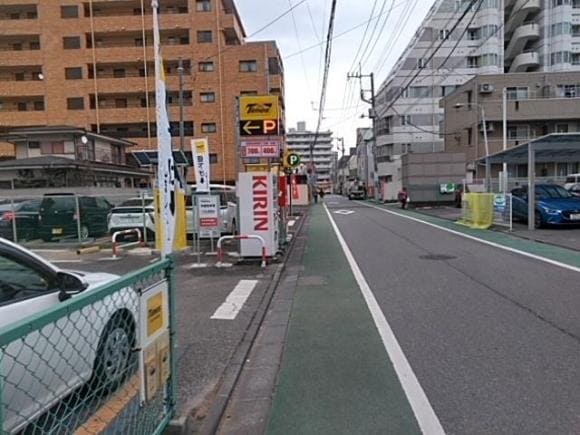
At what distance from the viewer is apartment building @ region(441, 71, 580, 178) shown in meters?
40.0

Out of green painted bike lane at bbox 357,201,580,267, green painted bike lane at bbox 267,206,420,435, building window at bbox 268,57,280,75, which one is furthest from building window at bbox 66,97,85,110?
green painted bike lane at bbox 267,206,420,435

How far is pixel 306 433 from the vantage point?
3229 millimetres

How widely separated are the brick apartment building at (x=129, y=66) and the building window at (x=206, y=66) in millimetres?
101

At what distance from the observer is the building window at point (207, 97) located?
155 feet

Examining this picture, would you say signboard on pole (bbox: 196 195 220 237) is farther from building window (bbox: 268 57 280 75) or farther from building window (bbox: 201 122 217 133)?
building window (bbox: 268 57 280 75)

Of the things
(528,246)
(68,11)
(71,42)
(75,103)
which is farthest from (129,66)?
(528,246)

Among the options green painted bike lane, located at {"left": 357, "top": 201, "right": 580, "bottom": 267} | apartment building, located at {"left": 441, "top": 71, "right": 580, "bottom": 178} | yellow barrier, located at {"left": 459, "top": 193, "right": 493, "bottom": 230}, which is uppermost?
apartment building, located at {"left": 441, "top": 71, "right": 580, "bottom": 178}

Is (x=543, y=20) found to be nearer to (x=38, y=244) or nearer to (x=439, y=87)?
(x=439, y=87)

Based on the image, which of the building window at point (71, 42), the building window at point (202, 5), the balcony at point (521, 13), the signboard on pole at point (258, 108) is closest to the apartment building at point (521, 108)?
the balcony at point (521, 13)

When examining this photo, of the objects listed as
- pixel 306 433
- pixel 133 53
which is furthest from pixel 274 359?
pixel 133 53

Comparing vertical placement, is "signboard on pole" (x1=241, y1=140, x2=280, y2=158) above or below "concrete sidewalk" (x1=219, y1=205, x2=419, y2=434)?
above

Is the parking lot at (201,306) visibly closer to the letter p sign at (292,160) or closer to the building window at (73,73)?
the letter p sign at (292,160)

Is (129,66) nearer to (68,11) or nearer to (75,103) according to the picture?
(75,103)

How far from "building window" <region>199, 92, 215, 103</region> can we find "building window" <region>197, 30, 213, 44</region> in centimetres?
506
